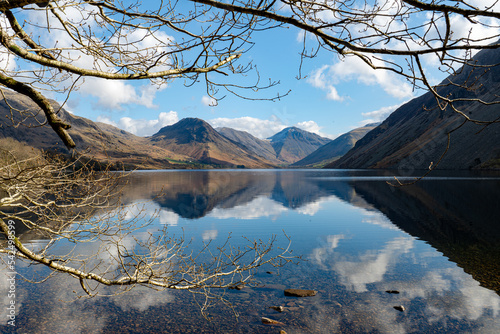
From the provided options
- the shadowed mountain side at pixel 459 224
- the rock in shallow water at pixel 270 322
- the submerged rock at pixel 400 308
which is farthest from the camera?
the shadowed mountain side at pixel 459 224

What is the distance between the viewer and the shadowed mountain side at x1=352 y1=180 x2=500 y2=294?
18.1 metres

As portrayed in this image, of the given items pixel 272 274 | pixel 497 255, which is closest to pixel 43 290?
pixel 272 274

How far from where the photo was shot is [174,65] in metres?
5.71

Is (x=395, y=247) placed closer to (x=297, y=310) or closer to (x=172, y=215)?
(x=297, y=310)

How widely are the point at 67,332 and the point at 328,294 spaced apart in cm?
1078

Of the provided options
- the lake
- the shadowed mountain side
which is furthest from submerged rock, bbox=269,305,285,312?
the shadowed mountain side

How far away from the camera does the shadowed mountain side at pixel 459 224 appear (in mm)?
18125

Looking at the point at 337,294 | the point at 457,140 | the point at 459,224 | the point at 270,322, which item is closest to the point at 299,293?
the point at 337,294

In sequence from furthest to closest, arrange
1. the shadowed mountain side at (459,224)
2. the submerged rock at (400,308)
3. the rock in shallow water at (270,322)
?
1. the shadowed mountain side at (459,224)
2. the submerged rock at (400,308)
3. the rock in shallow water at (270,322)

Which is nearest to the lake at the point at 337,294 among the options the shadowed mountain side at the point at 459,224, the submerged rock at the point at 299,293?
the shadowed mountain side at the point at 459,224

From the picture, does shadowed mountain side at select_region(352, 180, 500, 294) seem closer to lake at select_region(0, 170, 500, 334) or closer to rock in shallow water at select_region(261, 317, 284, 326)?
lake at select_region(0, 170, 500, 334)

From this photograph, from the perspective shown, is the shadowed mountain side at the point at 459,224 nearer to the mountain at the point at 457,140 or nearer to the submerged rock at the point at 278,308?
the submerged rock at the point at 278,308

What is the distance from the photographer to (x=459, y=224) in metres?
28.7

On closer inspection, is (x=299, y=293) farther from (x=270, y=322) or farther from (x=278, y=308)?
(x=270, y=322)
